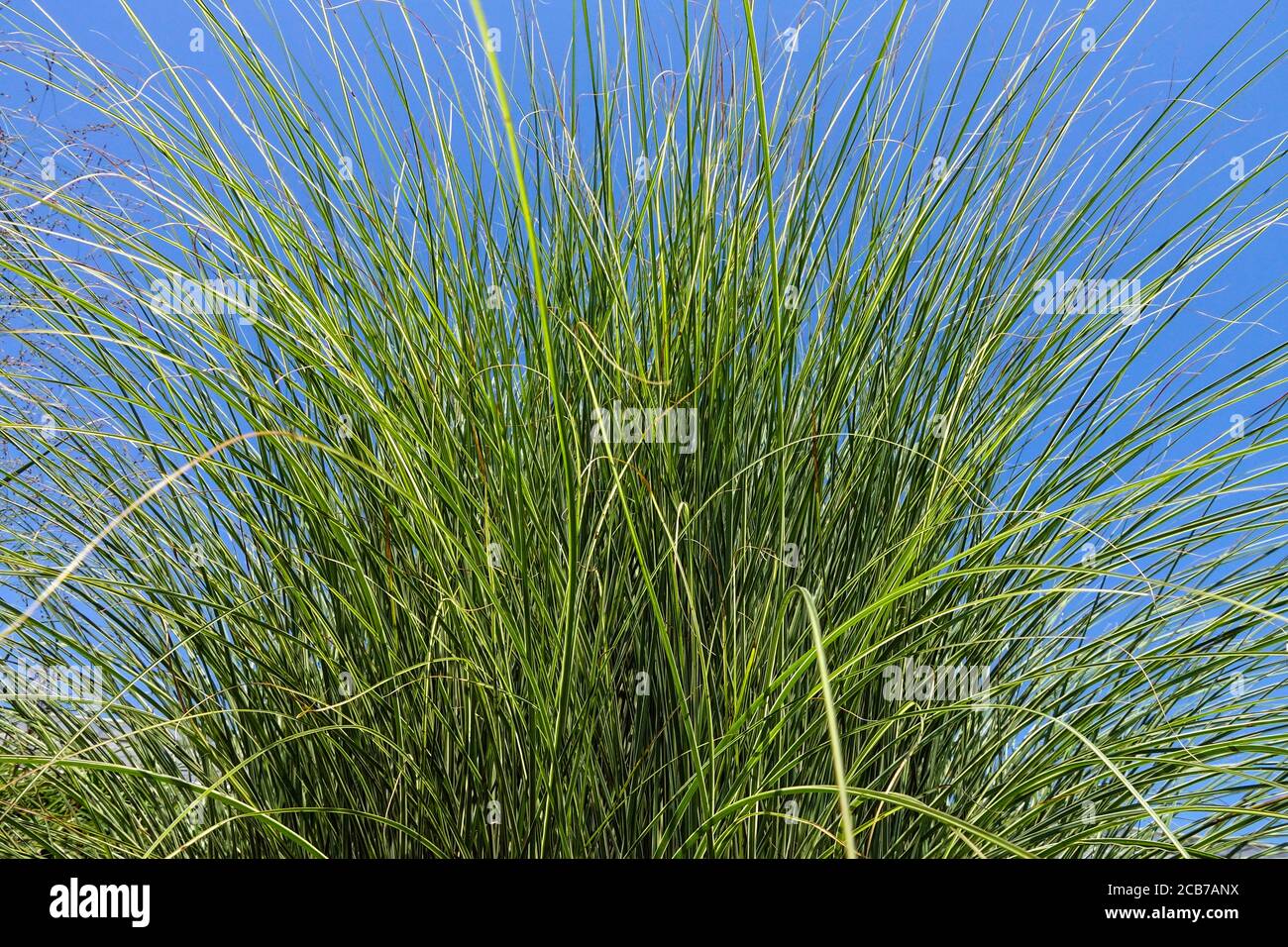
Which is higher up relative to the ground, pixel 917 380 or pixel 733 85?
pixel 733 85

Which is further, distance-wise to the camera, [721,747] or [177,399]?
[177,399]

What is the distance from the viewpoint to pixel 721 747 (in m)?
1.16

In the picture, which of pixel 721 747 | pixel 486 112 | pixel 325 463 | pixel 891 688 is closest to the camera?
pixel 721 747

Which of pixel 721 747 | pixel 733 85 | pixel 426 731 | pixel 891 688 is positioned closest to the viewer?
pixel 721 747

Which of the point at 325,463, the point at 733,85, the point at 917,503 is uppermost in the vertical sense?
the point at 733,85

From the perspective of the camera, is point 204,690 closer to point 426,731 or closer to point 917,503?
point 426,731

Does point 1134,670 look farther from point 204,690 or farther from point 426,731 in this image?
point 204,690

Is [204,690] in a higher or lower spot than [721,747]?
higher

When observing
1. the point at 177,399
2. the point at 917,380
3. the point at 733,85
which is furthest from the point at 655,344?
the point at 177,399

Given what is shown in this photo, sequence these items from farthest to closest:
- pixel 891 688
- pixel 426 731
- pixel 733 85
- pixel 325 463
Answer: pixel 733 85 < pixel 325 463 < pixel 891 688 < pixel 426 731
